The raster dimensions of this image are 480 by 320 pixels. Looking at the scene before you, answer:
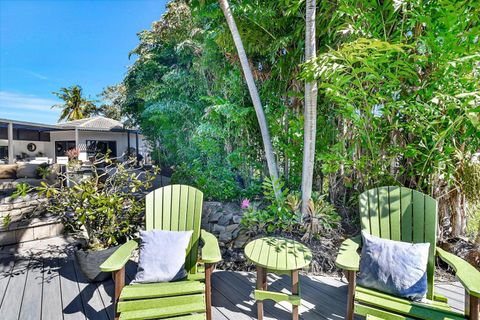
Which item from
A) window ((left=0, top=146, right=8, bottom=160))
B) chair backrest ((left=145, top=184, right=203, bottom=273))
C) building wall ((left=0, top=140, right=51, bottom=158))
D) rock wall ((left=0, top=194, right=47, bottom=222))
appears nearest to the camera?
chair backrest ((left=145, top=184, right=203, bottom=273))

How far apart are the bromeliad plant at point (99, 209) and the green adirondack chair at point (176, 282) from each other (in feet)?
1.92

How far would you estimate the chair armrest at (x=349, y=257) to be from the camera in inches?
60.4

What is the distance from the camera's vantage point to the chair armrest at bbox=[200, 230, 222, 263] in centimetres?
165

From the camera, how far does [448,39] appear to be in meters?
1.88

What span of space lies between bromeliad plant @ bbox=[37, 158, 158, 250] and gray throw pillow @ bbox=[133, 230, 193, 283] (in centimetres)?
69

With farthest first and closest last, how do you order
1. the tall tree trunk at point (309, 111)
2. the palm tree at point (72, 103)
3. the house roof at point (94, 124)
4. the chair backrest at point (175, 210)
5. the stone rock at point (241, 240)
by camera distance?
the palm tree at point (72, 103)
the house roof at point (94, 124)
the stone rock at point (241, 240)
the tall tree trunk at point (309, 111)
the chair backrest at point (175, 210)

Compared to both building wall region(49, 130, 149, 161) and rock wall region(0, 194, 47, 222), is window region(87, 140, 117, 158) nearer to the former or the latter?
building wall region(49, 130, 149, 161)

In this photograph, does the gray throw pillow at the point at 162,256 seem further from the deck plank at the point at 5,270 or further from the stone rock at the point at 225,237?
the deck plank at the point at 5,270

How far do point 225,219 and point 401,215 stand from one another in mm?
2084

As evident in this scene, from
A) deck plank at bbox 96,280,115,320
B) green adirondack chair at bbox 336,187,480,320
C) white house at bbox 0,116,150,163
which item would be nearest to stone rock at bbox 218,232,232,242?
deck plank at bbox 96,280,115,320

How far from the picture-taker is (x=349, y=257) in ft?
5.40

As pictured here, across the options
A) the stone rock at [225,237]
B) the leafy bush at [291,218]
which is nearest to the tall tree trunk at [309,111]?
the leafy bush at [291,218]

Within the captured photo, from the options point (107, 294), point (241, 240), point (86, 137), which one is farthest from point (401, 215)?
point (86, 137)

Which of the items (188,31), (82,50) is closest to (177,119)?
(188,31)
